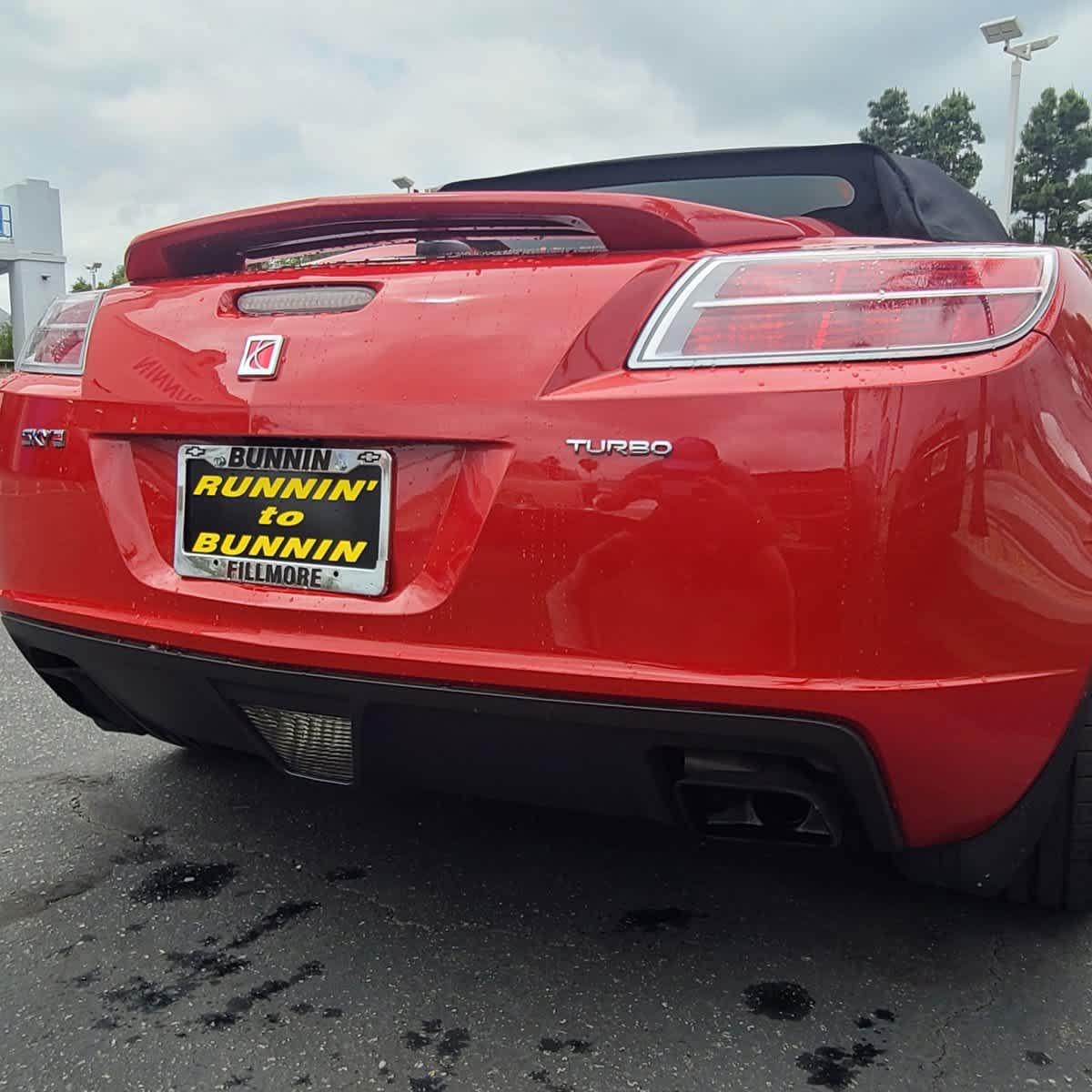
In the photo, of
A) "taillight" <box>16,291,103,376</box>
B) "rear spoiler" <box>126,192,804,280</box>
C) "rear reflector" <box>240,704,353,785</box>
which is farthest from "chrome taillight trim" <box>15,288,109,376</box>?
"rear reflector" <box>240,704,353,785</box>

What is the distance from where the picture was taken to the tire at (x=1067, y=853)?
1.77 meters

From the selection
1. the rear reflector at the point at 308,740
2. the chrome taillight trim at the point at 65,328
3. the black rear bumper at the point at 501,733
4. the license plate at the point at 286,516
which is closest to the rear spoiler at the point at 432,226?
the chrome taillight trim at the point at 65,328

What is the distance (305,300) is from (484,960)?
1175mm

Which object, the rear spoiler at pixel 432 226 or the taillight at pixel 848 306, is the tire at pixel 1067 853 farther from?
the rear spoiler at pixel 432 226

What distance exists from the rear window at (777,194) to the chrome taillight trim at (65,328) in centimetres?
145

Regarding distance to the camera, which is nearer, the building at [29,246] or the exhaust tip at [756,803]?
the exhaust tip at [756,803]

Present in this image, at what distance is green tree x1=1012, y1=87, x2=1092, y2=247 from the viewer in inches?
1452

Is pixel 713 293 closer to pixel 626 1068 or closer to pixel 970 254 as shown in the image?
pixel 970 254

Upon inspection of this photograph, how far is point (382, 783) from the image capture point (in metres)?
1.83

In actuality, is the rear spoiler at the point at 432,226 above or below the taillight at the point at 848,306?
above

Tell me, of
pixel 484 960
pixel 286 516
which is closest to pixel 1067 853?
→ pixel 484 960

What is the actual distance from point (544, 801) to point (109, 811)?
4.48ft

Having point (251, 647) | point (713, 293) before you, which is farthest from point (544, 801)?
point (713, 293)

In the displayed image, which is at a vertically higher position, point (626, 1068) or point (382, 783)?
point (382, 783)
